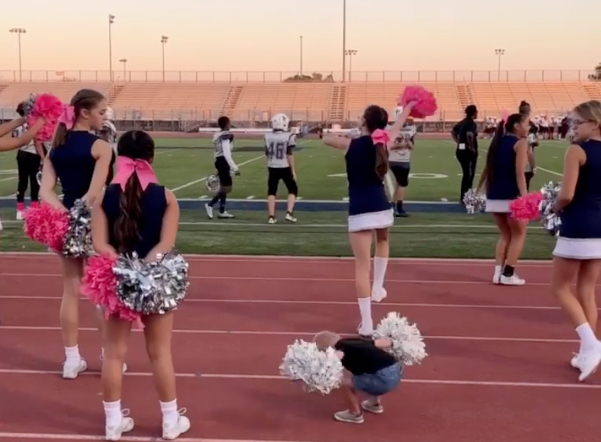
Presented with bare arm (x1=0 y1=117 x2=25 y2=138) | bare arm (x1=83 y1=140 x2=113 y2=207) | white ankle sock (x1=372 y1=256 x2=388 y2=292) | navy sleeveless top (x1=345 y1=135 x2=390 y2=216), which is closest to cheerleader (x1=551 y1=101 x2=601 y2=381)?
navy sleeveless top (x1=345 y1=135 x2=390 y2=216)

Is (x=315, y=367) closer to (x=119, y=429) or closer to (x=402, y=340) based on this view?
(x=402, y=340)

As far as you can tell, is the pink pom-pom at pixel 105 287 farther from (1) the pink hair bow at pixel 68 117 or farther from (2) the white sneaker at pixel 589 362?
(2) the white sneaker at pixel 589 362

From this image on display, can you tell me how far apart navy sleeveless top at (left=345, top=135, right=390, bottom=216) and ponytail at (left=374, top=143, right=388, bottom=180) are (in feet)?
0.10

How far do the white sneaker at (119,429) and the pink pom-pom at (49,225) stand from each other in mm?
1195

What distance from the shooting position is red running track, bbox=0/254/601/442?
15.5 ft

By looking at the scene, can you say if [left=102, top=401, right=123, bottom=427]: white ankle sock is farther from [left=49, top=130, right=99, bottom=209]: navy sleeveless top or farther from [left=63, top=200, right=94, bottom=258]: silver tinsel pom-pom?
[left=49, top=130, right=99, bottom=209]: navy sleeveless top

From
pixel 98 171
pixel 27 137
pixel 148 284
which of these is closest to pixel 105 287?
pixel 148 284

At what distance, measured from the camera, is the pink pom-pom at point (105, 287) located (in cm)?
410

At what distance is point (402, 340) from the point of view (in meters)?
4.86

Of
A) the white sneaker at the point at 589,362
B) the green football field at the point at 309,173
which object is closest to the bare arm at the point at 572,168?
the white sneaker at the point at 589,362

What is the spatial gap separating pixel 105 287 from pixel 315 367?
4.00ft

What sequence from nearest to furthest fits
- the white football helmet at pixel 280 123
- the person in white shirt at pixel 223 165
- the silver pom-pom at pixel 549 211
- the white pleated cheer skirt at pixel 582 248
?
the white pleated cheer skirt at pixel 582 248
the silver pom-pom at pixel 549 211
the white football helmet at pixel 280 123
the person in white shirt at pixel 223 165

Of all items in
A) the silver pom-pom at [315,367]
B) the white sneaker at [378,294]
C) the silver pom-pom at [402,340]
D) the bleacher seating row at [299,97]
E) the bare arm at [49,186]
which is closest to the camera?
the silver pom-pom at [315,367]

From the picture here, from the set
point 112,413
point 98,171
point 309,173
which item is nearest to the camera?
point 112,413
